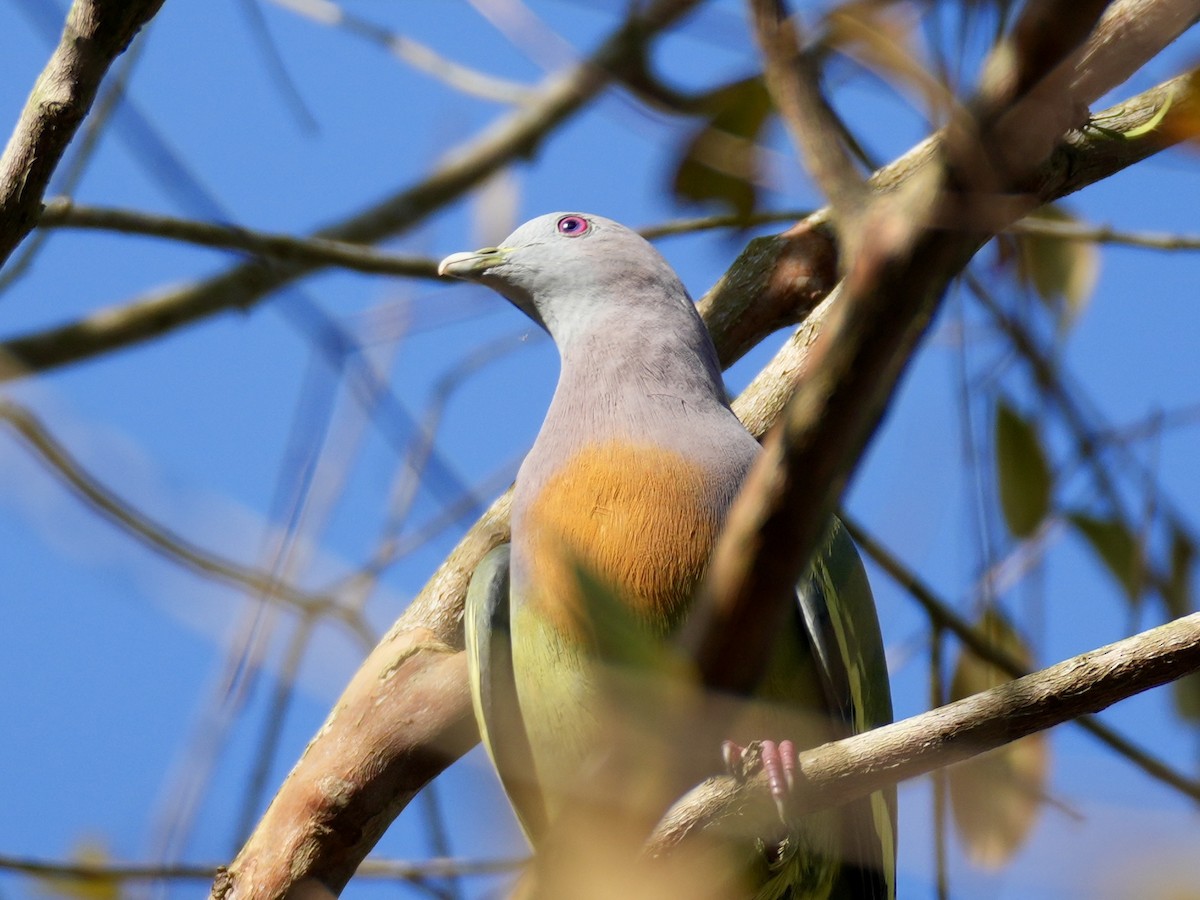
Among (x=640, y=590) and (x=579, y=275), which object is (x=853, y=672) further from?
(x=579, y=275)

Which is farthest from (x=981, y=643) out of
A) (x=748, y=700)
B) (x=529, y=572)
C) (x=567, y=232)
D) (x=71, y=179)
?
(x=71, y=179)

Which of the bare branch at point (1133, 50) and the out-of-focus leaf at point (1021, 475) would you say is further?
the out-of-focus leaf at point (1021, 475)

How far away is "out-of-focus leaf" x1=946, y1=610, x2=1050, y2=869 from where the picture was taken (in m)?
3.04

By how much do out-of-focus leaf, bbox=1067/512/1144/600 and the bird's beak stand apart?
1918mm

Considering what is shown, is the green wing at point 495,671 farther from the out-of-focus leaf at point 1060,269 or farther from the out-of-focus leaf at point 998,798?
the out-of-focus leaf at point 1060,269

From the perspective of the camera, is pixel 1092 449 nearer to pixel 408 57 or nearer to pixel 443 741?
pixel 443 741

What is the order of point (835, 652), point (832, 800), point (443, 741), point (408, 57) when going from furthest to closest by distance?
point (408, 57), point (443, 741), point (835, 652), point (832, 800)

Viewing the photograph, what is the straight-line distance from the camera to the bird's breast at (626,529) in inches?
118

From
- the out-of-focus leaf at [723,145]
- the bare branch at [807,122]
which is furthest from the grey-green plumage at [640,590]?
the bare branch at [807,122]

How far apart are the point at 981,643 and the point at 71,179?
9.27 ft

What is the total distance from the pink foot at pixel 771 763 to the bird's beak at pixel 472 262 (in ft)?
7.05

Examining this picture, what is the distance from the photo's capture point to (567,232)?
13.5 feet

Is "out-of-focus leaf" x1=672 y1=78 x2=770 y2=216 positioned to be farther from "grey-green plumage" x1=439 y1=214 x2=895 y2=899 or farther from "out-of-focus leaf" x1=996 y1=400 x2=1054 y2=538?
"out-of-focus leaf" x1=996 y1=400 x2=1054 y2=538

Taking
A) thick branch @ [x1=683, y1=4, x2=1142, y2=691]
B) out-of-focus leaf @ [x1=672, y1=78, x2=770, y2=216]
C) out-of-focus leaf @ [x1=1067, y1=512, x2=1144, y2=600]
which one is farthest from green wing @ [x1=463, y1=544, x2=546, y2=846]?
out-of-focus leaf @ [x1=1067, y1=512, x2=1144, y2=600]
